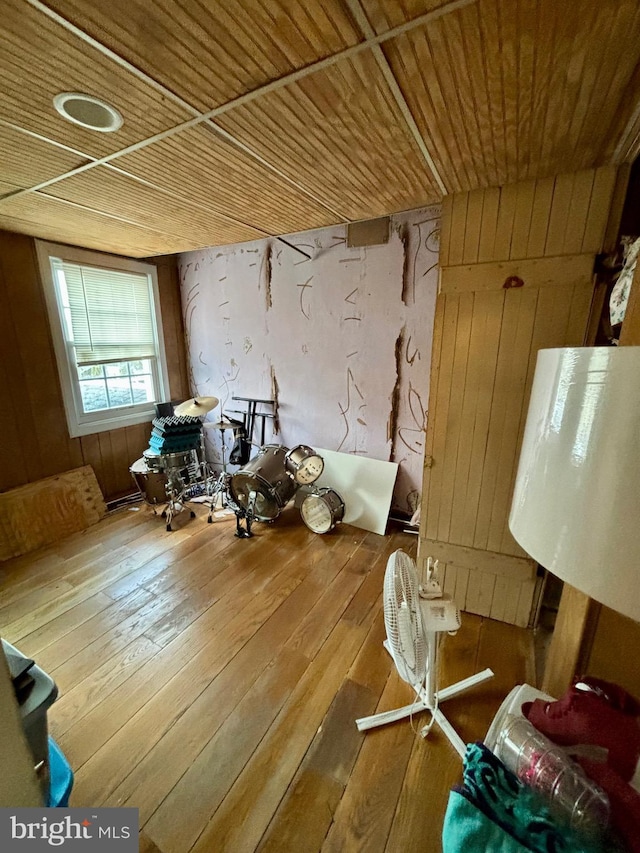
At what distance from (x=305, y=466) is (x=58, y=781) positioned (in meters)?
2.09

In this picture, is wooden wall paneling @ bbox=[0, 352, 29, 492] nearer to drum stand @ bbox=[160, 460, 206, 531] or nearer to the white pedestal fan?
drum stand @ bbox=[160, 460, 206, 531]

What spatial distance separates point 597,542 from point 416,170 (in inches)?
66.0

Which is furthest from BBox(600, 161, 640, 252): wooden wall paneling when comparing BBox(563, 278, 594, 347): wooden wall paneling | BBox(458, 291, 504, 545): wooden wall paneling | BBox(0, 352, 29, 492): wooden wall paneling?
BBox(0, 352, 29, 492): wooden wall paneling

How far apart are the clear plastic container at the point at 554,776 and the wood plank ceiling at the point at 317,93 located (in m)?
1.74

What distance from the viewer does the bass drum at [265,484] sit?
2737 millimetres

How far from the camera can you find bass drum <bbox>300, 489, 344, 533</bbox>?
2.81 metres

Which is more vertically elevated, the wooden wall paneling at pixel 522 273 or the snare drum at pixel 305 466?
the wooden wall paneling at pixel 522 273

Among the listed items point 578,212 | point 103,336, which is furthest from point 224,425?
point 578,212

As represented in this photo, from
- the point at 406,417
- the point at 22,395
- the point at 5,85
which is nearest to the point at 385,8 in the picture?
the point at 5,85

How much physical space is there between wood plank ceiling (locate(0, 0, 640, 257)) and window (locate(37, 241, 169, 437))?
3.90ft

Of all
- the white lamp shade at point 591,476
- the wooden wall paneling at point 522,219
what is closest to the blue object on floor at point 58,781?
the white lamp shade at point 591,476

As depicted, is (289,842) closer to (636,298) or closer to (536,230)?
(636,298)

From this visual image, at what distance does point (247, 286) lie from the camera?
3.28 meters

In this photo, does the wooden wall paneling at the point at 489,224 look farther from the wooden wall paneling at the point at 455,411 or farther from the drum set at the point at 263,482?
the drum set at the point at 263,482
